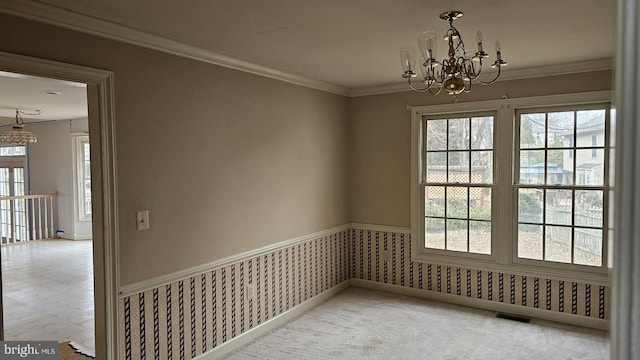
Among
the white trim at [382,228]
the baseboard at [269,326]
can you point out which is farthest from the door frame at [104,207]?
the white trim at [382,228]

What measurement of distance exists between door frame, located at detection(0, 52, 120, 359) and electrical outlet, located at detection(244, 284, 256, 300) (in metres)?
1.23

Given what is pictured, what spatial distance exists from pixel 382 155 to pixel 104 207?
10.5 feet

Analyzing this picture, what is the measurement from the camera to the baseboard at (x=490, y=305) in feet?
13.1

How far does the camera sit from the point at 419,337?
380cm

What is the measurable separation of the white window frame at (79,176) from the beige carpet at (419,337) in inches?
227

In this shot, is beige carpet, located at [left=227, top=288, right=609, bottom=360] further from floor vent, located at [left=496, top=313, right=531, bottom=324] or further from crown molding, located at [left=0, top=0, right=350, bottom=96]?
crown molding, located at [left=0, top=0, right=350, bottom=96]

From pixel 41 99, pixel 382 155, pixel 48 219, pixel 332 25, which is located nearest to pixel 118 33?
pixel 332 25

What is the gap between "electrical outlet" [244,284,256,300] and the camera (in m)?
3.75

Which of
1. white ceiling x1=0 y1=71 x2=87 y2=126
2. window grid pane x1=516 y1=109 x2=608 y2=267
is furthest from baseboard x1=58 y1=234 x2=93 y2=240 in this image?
window grid pane x1=516 y1=109 x2=608 y2=267

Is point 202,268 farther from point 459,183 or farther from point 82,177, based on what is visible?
point 82,177

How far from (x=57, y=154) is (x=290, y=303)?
21.1 feet

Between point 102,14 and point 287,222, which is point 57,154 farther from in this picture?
point 102,14

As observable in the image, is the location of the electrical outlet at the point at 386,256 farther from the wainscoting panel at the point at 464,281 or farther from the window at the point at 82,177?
the window at the point at 82,177

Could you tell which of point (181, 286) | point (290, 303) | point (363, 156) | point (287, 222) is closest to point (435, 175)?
point (363, 156)
